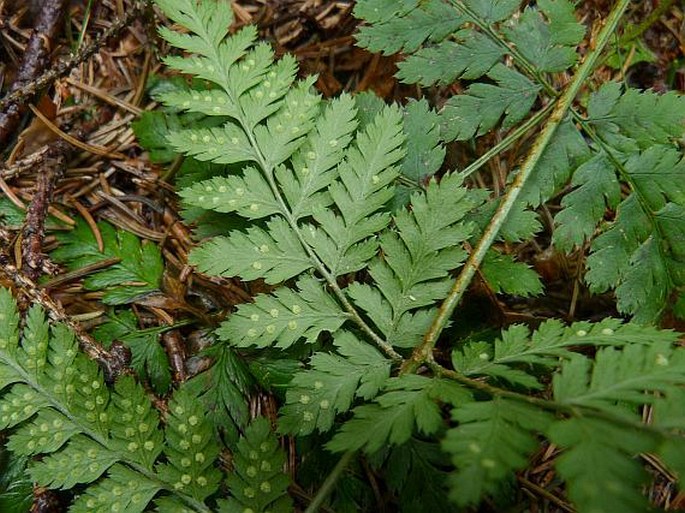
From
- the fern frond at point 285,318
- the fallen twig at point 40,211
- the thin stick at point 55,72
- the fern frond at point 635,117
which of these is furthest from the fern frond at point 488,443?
the thin stick at point 55,72

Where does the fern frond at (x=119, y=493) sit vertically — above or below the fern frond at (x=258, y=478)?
below

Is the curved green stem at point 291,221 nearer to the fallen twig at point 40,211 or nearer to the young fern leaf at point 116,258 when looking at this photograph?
the young fern leaf at point 116,258

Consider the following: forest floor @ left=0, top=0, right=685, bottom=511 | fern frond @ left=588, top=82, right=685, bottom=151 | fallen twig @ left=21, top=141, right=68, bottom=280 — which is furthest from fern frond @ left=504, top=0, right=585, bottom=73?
fallen twig @ left=21, top=141, right=68, bottom=280

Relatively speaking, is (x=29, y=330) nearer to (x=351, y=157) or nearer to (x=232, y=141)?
(x=232, y=141)

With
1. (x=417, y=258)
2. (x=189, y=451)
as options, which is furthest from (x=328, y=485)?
(x=417, y=258)

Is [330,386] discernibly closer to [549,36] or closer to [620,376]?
[620,376]
